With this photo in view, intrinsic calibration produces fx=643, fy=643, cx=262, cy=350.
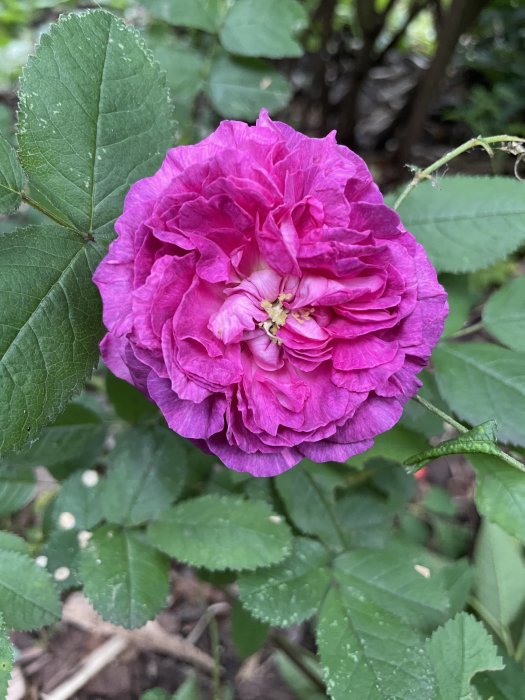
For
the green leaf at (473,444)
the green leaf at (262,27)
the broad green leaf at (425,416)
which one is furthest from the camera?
the green leaf at (262,27)

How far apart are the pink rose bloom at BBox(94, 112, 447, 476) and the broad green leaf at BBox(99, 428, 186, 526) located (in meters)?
0.28

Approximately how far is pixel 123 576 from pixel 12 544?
165 millimetres

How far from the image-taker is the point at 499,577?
1.29 meters

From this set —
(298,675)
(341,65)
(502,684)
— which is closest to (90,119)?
(502,684)

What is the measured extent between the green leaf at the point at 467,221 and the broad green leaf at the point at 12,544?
28.9 inches

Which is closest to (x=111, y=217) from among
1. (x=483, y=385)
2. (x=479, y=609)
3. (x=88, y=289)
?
(x=88, y=289)

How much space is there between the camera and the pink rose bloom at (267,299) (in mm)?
666

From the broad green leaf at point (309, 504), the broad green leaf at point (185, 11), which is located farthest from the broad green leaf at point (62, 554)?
the broad green leaf at point (185, 11)

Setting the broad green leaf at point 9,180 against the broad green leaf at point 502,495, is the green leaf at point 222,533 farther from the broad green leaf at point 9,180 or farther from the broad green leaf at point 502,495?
the broad green leaf at point 9,180

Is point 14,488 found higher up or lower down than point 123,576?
lower down

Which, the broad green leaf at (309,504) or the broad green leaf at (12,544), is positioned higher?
the broad green leaf at (309,504)

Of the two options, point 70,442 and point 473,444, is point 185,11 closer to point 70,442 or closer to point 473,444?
point 70,442

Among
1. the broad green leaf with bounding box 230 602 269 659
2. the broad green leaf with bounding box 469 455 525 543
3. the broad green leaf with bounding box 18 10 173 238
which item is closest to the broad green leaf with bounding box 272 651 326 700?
the broad green leaf with bounding box 230 602 269 659

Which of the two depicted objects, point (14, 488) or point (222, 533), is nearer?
point (222, 533)
